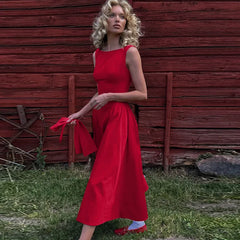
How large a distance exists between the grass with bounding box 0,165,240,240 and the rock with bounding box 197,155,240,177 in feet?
0.44

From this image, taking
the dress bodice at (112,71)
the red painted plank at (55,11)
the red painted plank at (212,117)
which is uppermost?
the red painted plank at (55,11)

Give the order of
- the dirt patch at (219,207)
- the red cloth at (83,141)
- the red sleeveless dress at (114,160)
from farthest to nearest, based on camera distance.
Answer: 1. the dirt patch at (219,207)
2. the red cloth at (83,141)
3. the red sleeveless dress at (114,160)

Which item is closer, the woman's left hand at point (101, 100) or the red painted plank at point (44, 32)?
the woman's left hand at point (101, 100)

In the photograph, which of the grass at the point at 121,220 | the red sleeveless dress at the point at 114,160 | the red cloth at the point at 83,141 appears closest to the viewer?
the red sleeveless dress at the point at 114,160

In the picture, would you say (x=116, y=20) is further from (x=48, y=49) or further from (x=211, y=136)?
(x=211, y=136)

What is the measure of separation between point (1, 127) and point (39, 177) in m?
1.08

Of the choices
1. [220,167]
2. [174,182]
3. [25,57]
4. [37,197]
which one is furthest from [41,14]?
[220,167]

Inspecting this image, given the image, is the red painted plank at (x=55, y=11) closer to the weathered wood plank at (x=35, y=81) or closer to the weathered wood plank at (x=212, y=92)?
the weathered wood plank at (x=35, y=81)

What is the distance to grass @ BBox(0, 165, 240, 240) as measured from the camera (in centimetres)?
326

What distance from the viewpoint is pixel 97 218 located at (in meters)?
2.63

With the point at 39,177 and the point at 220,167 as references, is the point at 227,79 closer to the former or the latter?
the point at 220,167

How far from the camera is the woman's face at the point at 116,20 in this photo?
111 inches

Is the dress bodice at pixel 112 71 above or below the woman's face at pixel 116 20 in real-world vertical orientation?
below

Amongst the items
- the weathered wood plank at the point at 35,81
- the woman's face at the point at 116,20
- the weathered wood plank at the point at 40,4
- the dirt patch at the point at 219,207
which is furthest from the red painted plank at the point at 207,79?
the woman's face at the point at 116,20
